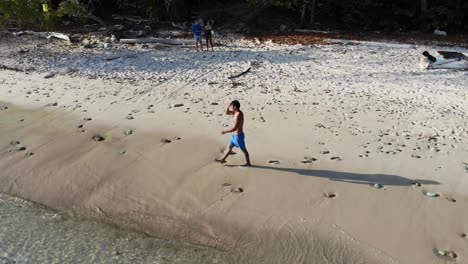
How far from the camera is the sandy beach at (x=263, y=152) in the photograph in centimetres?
753

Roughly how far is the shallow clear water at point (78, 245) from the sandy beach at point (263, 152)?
10.0 inches

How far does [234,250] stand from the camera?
24.0 feet

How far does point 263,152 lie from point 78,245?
14.2 feet

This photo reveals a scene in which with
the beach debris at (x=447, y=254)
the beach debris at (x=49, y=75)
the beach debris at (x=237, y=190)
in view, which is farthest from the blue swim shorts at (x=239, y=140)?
the beach debris at (x=49, y=75)

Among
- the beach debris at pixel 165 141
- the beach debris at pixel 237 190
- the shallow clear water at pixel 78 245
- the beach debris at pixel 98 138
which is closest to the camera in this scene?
the shallow clear water at pixel 78 245

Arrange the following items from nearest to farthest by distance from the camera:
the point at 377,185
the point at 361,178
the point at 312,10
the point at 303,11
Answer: the point at 377,185 < the point at 361,178 < the point at 303,11 < the point at 312,10

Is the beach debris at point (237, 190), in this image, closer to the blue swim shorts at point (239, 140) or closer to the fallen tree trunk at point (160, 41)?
the blue swim shorts at point (239, 140)

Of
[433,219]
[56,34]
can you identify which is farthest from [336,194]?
[56,34]

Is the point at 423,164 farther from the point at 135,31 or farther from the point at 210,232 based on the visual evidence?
the point at 135,31

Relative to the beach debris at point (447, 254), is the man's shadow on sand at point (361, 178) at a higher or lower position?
higher

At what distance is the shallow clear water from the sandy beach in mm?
253

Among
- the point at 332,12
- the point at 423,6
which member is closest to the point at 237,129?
the point at 332,12

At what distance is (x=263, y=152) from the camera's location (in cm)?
996

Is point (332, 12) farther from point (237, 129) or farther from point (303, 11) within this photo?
point (237, 129)
